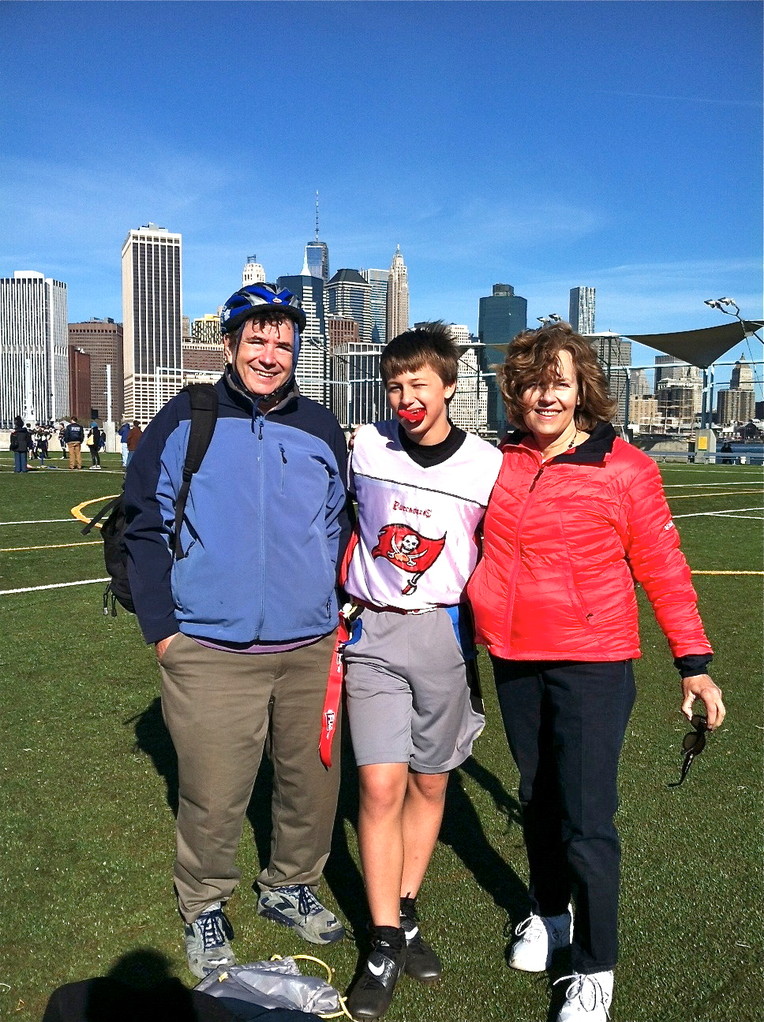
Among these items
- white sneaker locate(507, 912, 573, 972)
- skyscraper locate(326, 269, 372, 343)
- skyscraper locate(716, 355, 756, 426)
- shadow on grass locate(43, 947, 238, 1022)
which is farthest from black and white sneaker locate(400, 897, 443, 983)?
skyscraper locate(326, 269, 372, 343)

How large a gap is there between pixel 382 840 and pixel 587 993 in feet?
2.45

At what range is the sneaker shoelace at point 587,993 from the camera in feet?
8.35

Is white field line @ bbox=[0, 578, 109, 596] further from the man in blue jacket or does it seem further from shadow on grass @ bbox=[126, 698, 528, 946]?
the man in blue jacket

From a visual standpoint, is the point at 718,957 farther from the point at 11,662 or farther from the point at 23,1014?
the point at 11,662

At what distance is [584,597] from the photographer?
8.61 ft

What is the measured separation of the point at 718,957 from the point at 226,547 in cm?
210

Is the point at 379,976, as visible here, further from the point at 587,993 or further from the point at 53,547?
the point at 53,547

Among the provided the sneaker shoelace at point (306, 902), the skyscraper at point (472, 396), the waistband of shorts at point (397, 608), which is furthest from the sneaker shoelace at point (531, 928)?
the skyscraper at point (472, 396)

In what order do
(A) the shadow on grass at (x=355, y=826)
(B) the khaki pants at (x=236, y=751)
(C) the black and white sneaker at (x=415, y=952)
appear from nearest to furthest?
(C) the black and white sneaker at (x=415, y=952) → (B) the khaki pants at (x=236, y=751) → (A) the shadow on grass at (x=355, y=826)

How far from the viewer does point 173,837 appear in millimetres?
3684

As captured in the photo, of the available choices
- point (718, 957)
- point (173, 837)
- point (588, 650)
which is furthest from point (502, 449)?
point (173, 837)

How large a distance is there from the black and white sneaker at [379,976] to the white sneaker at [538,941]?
1.25 ft

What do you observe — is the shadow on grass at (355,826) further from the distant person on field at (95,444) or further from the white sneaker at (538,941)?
the distant person on field at (95,444)

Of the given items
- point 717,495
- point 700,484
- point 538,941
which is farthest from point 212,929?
point 700,484
